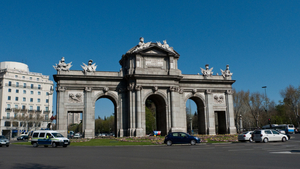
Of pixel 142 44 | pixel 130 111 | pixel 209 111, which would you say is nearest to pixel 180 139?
pixel 130 111

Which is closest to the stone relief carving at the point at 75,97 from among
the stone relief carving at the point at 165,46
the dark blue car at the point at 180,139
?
the stone relief carving at the point at 165,46

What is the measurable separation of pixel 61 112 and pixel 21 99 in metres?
47.9

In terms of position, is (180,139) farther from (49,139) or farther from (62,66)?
(62,66)

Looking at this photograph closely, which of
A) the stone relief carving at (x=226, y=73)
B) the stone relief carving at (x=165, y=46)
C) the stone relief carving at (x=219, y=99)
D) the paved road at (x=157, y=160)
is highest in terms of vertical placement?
the stone relief carving at (x=165, y=46)

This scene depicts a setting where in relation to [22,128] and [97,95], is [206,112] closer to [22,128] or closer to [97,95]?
[97,95]

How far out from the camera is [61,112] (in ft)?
139

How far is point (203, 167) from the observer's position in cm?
1069

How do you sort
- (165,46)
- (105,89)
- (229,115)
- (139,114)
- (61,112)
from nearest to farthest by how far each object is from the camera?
1. (61,112)
2. (139,114)
3. (105,89)
4. (165,46)
5. (229,115)

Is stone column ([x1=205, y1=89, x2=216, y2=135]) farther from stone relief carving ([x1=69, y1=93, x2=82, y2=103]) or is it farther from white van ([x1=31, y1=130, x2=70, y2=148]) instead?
white van ([x1=31, y1=130, x2=70, y2=148])

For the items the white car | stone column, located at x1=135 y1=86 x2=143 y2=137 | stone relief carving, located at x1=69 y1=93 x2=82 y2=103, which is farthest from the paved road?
stone relief carving, located at x1=69 y1=93 x2=82 y2=103

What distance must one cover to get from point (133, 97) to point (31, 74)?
5841 centimetres

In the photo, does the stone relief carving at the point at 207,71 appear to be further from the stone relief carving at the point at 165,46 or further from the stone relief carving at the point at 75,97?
the stone relief carving at the point at 75,97

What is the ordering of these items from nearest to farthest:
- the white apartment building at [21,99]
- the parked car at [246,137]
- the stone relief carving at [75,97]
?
the parked car at [246,137] → the stone relief carving at [75,97] → the white apartment building at [21,99]

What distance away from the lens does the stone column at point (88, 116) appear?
42750 millimetres
